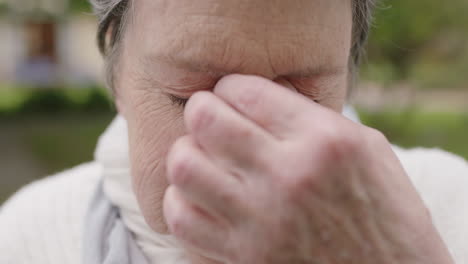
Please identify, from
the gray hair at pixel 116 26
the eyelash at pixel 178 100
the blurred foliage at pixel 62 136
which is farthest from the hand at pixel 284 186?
the blurred foliage at pixel 62 136

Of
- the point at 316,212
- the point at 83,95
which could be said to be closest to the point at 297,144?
the point at 316,212

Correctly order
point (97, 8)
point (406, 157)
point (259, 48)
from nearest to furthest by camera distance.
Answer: point (259, 48)
point (97, 8)
point (406, 157)

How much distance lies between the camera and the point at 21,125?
14.7 metres

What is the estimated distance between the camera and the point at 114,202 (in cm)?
194

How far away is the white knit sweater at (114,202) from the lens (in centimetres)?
188

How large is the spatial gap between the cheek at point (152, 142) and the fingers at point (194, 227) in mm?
330

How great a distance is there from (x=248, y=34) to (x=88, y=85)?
16192mm

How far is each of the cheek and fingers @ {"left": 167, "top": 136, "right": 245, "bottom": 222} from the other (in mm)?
361

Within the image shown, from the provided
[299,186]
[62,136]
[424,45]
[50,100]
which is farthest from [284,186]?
[50,100]

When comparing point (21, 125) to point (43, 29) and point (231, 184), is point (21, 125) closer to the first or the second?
point (43, 29)

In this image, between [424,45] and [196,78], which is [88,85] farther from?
[196,78]

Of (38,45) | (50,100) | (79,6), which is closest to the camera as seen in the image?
(79,6)

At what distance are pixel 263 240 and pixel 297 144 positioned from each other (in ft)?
0.69

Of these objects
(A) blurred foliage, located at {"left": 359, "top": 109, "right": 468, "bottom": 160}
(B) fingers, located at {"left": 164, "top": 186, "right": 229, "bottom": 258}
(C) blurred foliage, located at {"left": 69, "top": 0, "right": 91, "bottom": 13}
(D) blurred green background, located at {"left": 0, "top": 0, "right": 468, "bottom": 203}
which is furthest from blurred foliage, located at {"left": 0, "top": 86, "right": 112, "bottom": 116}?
(B) fingers, located at {"left": 164, "top": 186, "right": 229, "bottom": 258}
